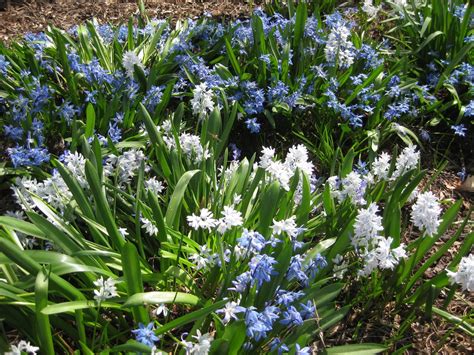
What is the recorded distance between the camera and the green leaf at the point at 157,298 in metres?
2.03

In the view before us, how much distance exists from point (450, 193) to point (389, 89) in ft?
2.65

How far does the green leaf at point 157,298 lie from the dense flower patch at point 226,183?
12 mm

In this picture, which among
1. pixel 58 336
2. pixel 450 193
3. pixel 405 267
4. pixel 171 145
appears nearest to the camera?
pixel 58 336

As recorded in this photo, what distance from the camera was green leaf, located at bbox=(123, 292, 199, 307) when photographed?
2033 millimetres

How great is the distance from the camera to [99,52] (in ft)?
12.9

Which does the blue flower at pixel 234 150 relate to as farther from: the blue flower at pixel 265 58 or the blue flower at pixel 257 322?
the blue flower at pixel 257 322

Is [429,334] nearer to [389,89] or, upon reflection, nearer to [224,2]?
[389,89]

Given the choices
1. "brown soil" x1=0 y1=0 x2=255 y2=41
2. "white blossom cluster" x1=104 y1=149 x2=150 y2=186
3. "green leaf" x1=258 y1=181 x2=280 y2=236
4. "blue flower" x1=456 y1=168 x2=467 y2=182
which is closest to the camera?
"green leaf" x1=258 y1=181 x2=280 y2=236

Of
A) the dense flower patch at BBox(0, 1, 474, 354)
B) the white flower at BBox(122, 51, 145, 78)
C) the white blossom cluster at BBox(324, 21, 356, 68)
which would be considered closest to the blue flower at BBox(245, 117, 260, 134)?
the dense flower patch at BBox(0, 1, 474, 354)

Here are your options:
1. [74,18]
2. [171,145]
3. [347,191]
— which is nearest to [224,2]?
[74,18]

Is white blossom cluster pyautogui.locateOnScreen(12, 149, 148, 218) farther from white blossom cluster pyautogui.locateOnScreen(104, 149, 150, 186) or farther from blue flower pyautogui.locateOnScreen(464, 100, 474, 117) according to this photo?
blue flower pyautogui.locateOnScreen(464, 100, 474, 117)

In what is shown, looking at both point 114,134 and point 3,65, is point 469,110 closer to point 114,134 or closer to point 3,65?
point 114,134

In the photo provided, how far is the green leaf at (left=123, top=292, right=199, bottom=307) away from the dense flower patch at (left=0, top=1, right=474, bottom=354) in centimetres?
1

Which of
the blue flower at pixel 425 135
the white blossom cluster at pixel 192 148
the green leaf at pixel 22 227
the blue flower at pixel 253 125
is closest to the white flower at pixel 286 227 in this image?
the white blossom cluster at pixel 192 148
